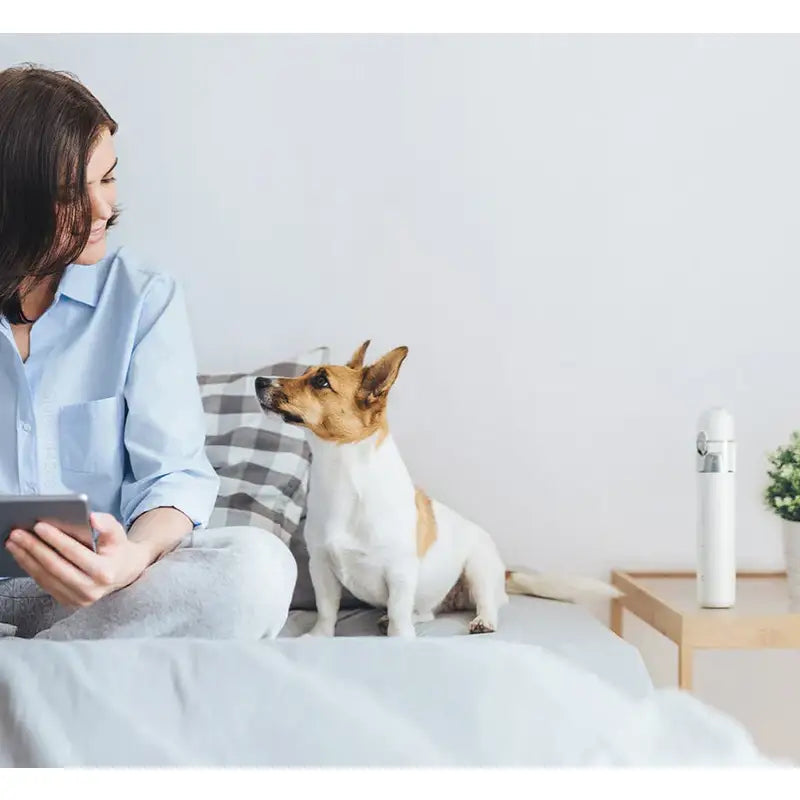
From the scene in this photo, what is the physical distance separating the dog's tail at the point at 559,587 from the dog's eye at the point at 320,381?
0.50 meters

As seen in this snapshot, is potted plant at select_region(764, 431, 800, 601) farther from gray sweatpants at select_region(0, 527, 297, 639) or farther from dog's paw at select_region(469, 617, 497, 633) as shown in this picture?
gray sweatpants at select_region(0, 527, 297, 639)

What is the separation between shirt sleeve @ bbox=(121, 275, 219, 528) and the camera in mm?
1156

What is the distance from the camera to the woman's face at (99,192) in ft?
3.89

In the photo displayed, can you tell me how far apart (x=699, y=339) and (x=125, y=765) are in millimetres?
1266

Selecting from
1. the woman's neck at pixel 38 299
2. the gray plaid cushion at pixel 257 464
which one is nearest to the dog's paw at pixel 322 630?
the gray plaid cushion at pixel 257 464

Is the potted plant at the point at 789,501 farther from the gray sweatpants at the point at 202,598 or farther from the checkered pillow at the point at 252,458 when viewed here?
the gray sweatpants at the point at 202,598

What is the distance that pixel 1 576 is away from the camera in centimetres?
112

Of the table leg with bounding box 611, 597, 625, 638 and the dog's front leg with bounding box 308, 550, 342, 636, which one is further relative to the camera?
the table leg with bounding box 611, 597, 625, 638

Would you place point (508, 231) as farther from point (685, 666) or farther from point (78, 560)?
point (78, 560)

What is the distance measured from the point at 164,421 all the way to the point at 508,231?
0.82 m

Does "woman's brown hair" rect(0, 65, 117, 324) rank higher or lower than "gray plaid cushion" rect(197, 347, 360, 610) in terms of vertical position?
higher

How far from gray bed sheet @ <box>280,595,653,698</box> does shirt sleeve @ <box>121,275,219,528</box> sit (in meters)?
0.34

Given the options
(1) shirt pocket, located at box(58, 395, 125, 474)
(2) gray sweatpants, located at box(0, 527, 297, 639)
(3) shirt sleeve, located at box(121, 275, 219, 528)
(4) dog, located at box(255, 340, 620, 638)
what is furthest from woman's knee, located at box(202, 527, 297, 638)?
(4) dog, located at box(255, 340, 620, 638)

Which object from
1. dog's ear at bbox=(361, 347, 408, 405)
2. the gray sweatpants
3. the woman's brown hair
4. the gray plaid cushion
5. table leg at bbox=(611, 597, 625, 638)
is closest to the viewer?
the gray sweatpants
